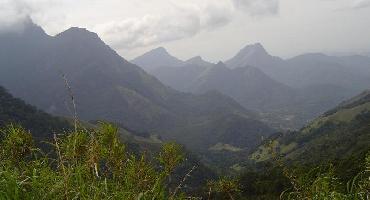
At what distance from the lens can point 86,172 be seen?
5539 mm

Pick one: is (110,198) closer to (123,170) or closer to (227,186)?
(123,170)

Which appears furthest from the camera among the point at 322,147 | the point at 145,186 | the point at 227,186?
the point at 322,147

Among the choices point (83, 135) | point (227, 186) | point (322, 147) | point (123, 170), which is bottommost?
point (322, 147)

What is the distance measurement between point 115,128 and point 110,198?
190 cm

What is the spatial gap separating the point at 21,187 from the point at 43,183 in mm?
344

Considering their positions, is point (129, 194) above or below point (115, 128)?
below

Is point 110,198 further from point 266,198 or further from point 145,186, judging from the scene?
point 266,198

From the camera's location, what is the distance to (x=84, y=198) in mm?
4582

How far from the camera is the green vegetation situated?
464cm

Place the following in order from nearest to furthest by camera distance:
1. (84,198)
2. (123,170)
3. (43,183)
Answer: (84,198)
(43,183)
(123,170)

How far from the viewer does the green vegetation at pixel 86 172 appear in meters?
4.64

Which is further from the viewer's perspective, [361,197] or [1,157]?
[1,157]

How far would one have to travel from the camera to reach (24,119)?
7697 inches

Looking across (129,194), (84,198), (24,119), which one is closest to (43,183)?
(84,198)
